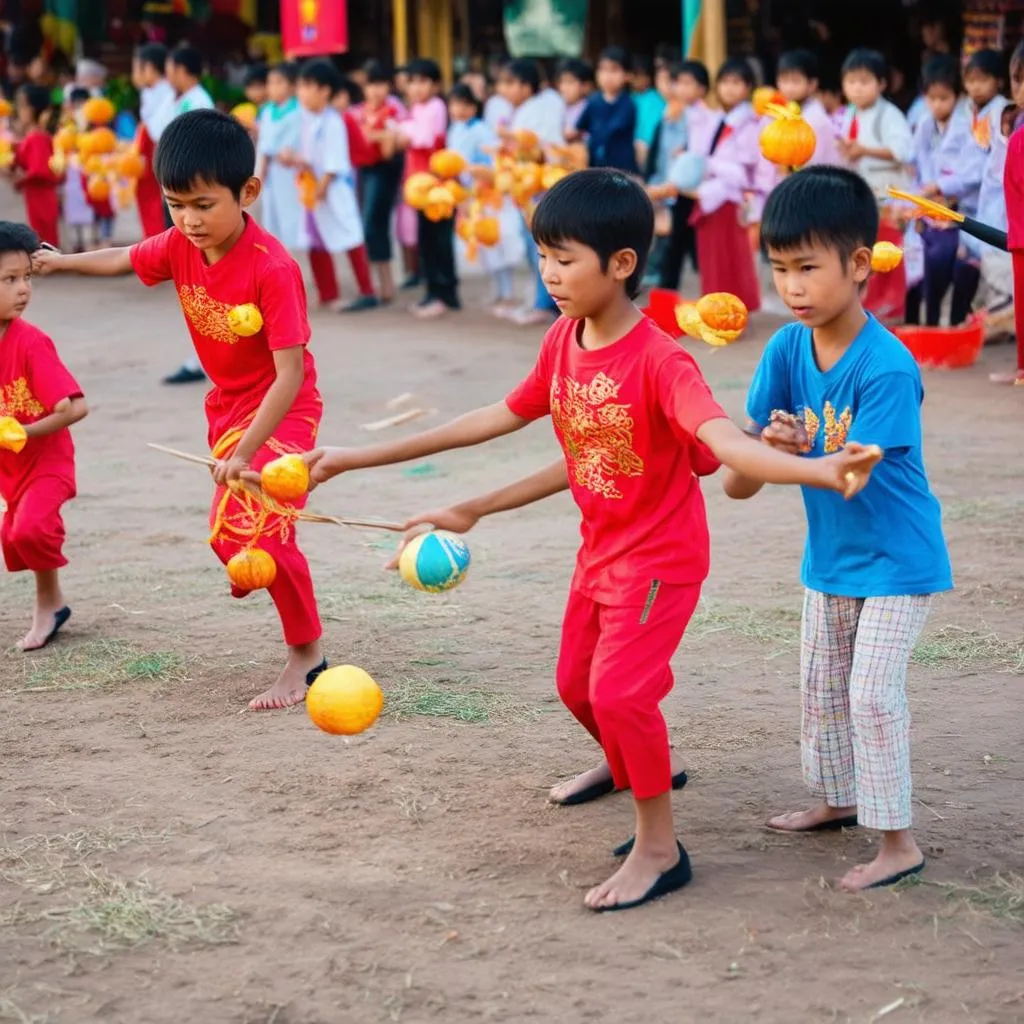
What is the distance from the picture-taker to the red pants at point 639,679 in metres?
3.42

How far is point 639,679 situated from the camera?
3.43 metres

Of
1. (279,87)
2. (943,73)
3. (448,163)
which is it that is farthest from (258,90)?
(943,73)

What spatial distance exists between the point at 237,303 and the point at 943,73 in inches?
281

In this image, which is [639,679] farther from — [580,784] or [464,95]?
[464,95]

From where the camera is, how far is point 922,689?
4840 millimetres

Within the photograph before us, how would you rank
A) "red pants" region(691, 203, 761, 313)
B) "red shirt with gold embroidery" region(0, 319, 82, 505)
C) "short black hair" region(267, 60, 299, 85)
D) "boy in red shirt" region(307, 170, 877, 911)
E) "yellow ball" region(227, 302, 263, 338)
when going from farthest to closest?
"short black hair" region(267, 60, 299, 85) → "red pants" region(691, 203, 761, 313) → "red shirt with gold embroidery" region(0, 319, 82, 505) → "yellow ball" region(227, 302, 263, 338) → "boy in red shirt" region(307, 170, 877, 911)

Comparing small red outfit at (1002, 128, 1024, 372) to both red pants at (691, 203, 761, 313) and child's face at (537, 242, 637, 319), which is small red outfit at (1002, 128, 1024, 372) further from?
red pants at (691, 203, 761, 313)

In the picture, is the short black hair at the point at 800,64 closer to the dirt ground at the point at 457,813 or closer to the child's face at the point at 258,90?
the dirt ground at the point at 457,813

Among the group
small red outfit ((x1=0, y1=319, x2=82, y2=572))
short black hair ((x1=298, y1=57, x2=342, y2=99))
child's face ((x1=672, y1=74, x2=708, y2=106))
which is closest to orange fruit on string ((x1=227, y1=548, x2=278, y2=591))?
small red outfit ((x1=0, y1=319, x2=82, y2=572))

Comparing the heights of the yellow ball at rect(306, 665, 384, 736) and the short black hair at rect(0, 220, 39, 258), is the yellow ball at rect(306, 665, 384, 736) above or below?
below

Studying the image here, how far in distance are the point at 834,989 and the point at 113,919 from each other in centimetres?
160

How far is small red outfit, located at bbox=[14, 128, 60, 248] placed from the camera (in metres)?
15.6

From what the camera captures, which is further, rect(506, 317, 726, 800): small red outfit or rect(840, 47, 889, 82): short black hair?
rect(840, 47, 889, 82): short black hair

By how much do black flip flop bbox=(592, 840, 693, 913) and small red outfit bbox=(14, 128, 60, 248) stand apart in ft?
44.8
